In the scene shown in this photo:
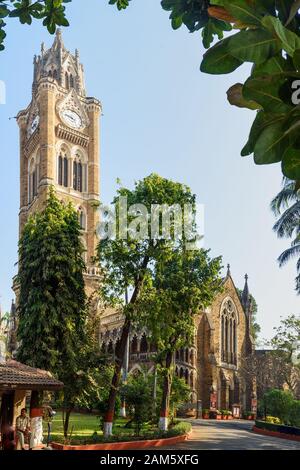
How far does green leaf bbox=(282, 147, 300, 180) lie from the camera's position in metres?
1.68

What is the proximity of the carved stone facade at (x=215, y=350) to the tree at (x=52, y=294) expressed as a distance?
19.9m

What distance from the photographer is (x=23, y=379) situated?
56.6 feet

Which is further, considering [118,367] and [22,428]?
[118,367]

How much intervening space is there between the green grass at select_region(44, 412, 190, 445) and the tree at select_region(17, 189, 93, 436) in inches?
111

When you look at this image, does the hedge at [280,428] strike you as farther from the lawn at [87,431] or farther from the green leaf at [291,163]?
the green leaf at [291,163]

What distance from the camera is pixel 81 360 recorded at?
2414 cm

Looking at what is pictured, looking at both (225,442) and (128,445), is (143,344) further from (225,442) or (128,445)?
(128,445)

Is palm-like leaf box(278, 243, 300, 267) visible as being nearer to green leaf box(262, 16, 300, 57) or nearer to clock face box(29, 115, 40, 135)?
green leaf box(262, 16, 300, 57)

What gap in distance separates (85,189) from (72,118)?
737 cm

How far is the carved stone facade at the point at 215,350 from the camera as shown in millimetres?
48531

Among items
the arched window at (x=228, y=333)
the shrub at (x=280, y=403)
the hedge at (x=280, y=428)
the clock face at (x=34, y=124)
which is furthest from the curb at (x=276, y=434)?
the clock face at (x=34, y=124)

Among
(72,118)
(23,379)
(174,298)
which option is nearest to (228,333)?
(174,298)

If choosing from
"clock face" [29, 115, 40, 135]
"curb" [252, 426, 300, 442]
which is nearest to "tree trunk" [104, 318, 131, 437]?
"curb" [252, 426, 300, 442]
